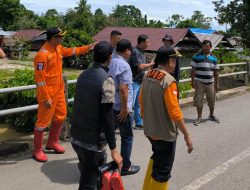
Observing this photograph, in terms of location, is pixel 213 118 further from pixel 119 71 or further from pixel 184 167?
pixel 119 71

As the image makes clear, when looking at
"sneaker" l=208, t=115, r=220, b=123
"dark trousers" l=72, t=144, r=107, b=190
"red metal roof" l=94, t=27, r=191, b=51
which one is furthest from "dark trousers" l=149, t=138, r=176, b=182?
"red metal roof" l=94, t=27, r=191, b=51

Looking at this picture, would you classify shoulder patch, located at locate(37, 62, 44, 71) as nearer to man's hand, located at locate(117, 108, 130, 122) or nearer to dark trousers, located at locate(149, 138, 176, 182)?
man's hand, located at locate(117, 108, 130, 122)

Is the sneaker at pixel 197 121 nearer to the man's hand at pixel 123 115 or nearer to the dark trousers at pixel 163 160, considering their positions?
the man's hand at pixel 123 115

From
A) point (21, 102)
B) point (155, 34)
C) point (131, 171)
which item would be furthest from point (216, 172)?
point (155, 34)

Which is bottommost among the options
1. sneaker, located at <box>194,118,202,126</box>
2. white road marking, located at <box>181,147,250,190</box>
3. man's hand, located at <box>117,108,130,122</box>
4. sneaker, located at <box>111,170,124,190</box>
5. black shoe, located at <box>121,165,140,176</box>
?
white road marking, located at <box>181,147,250,190</box>

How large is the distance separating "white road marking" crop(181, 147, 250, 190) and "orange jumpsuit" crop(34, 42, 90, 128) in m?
2.10

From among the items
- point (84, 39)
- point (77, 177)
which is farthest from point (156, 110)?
point (84, 39)

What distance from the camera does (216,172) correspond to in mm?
5387

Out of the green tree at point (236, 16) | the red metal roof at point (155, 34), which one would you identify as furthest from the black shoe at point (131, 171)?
the red metal roof at point (155, 34)

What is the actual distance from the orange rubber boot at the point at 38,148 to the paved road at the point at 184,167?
0.08 meters

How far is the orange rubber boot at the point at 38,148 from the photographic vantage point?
551 centimetres

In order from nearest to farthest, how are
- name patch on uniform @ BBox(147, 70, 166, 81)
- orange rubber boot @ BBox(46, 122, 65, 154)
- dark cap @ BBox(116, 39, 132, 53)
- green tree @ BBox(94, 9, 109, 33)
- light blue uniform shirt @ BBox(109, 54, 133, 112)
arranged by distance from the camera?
1. name patch on uniform @ BBox(147, 70, 166, 81)
2. light blue uniform shirt @ BBox(109, 54, 133, 112)
3. dark cap @ BBox(116, 39, 132, 53)
4. orange rubber boot @ BBox(46, 122, 65, 154)
5. green tree @ BBox(94, 9, 109, 33)

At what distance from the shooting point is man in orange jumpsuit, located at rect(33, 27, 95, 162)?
5281 mm

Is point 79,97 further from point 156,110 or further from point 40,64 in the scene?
point 40,64
